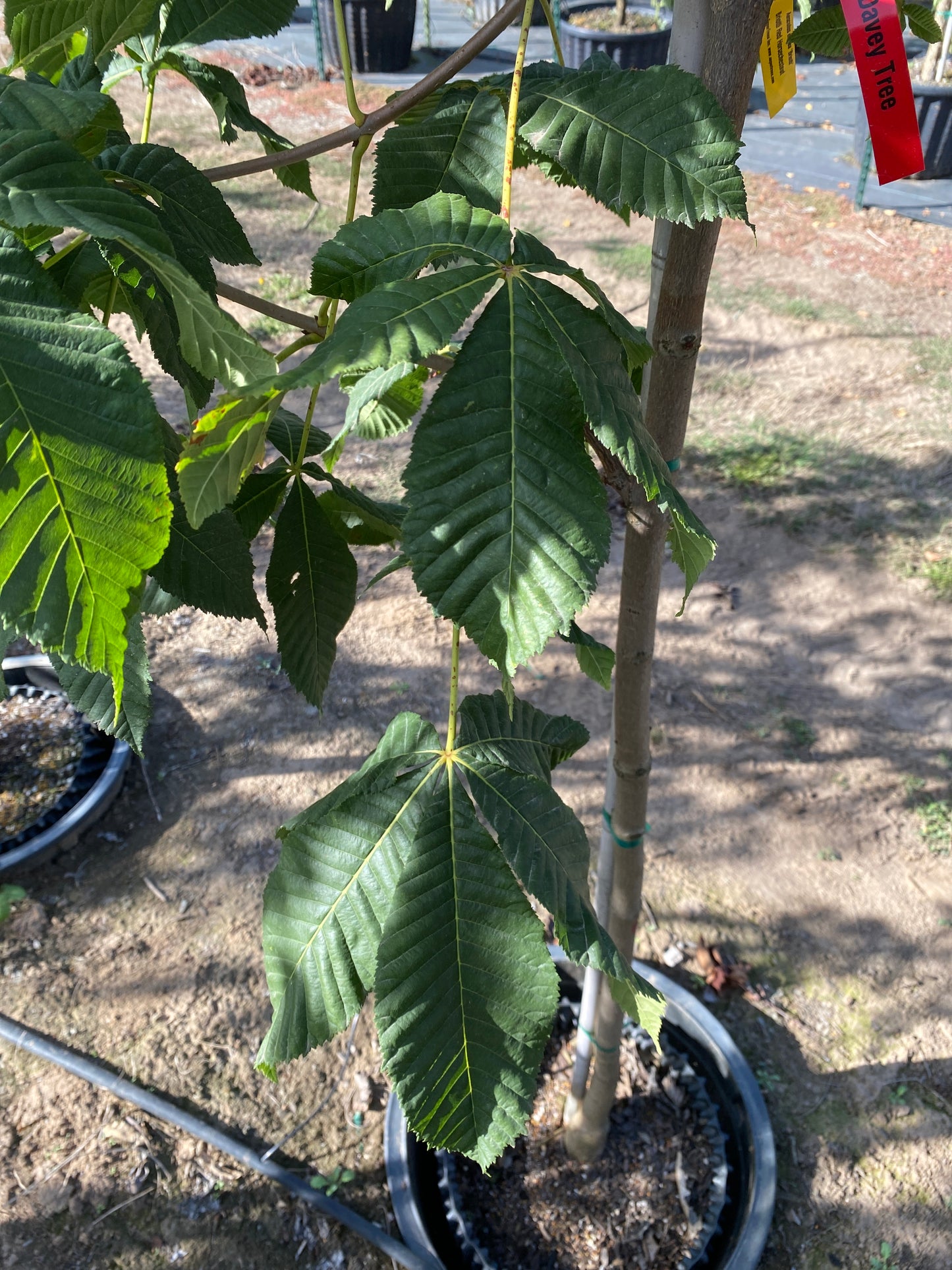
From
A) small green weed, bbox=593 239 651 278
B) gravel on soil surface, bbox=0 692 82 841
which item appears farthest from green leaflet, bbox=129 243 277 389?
small green weed, bbox=593 239 651 278

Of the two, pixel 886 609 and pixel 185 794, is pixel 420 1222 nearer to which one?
pixel 185 794

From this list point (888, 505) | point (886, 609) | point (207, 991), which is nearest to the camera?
point (207, 991)

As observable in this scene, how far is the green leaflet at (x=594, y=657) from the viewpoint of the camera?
1170 millimetres

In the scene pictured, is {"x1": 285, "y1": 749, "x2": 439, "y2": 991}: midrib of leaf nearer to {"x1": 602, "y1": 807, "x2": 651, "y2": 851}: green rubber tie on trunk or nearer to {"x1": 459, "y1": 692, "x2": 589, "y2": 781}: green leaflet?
{"x1": 459, "y1": 692, "x2": 589, "y2": 781}: green leaflet

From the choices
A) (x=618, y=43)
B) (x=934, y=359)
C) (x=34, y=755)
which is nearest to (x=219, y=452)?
(x=34, y=755)

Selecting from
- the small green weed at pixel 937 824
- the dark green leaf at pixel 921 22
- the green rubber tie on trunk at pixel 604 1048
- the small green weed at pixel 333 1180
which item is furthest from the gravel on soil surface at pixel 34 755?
the dark green leaf at pixel 921 22

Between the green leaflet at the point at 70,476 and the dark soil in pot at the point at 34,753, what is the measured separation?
2.33 metres

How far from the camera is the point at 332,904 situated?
100 centimetres

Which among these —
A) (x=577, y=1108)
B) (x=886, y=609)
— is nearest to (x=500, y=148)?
(x=577, y=1108)

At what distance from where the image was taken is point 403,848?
3.28 ft

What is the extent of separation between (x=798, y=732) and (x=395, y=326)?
8.71 ft

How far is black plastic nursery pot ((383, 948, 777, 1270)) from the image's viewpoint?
1793 mm

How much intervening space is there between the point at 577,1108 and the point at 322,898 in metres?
1.17

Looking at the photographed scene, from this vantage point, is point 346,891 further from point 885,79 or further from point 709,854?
point 709,854
